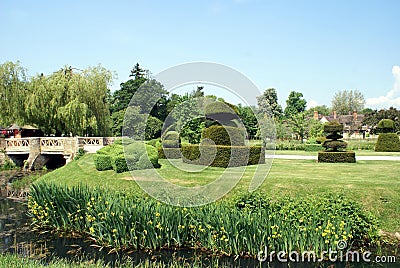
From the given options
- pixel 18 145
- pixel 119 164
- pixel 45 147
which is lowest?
pixel 119 164

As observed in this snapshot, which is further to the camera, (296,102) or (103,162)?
(296,102)

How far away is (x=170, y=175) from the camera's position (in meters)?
13.8

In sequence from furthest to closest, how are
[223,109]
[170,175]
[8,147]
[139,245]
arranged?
[8,147] → [223,109] → [170,175] → [139,245]

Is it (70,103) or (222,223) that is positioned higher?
(70,103)

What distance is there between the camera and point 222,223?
23.7ft

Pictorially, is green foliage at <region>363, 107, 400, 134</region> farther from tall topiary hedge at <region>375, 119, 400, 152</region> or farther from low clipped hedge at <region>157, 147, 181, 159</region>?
low clipped hedge at <region>157, 147, 181, 159</region>

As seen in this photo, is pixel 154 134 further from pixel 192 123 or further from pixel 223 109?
pixel 223 109

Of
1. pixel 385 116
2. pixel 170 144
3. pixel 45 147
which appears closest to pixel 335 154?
pixel 170 144

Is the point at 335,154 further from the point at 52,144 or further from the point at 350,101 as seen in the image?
the point at 350,101

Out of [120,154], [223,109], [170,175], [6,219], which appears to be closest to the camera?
[6,219]

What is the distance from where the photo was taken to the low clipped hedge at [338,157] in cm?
1786

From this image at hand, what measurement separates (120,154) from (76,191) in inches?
249

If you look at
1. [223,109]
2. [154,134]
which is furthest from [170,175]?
[154,134]

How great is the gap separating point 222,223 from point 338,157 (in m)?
12.6
